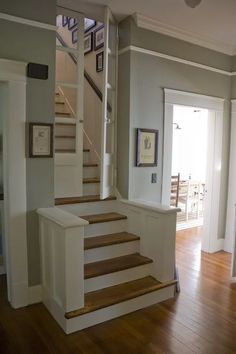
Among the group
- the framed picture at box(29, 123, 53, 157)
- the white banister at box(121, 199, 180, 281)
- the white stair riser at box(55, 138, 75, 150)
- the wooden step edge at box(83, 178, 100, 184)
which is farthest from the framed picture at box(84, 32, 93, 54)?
the white banister at box(121, 199, 180, 281)

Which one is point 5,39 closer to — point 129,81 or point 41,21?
point 41,21

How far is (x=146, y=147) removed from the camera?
340cm

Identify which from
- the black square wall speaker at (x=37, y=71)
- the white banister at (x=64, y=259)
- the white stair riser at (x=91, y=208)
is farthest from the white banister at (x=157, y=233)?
the black square wall speaker at (x=37, y=71)

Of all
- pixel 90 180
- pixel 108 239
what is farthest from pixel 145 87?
pixel 108 239

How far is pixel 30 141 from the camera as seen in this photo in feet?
8.61

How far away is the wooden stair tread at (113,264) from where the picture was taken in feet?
8.82

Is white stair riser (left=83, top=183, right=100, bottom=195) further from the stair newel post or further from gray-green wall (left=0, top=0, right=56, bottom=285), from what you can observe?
the stair newel post

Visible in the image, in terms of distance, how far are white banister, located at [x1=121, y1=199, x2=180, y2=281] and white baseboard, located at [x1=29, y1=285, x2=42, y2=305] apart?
3.59 feet

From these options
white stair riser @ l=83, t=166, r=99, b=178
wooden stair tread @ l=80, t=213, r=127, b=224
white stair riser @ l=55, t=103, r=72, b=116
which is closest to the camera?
wooden stair tread @ l=80, t=213, r=127, b=224

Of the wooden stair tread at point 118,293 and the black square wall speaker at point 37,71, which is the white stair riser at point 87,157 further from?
the wooden stair tread at point 118,293

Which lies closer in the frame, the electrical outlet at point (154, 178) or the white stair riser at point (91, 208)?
the white stair riser at point (91, 208)

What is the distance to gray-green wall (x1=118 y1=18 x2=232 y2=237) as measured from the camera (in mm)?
3244

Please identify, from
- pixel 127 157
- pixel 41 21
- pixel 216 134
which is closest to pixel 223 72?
pixel 216 134

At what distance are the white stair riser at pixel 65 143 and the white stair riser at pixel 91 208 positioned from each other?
84cm
